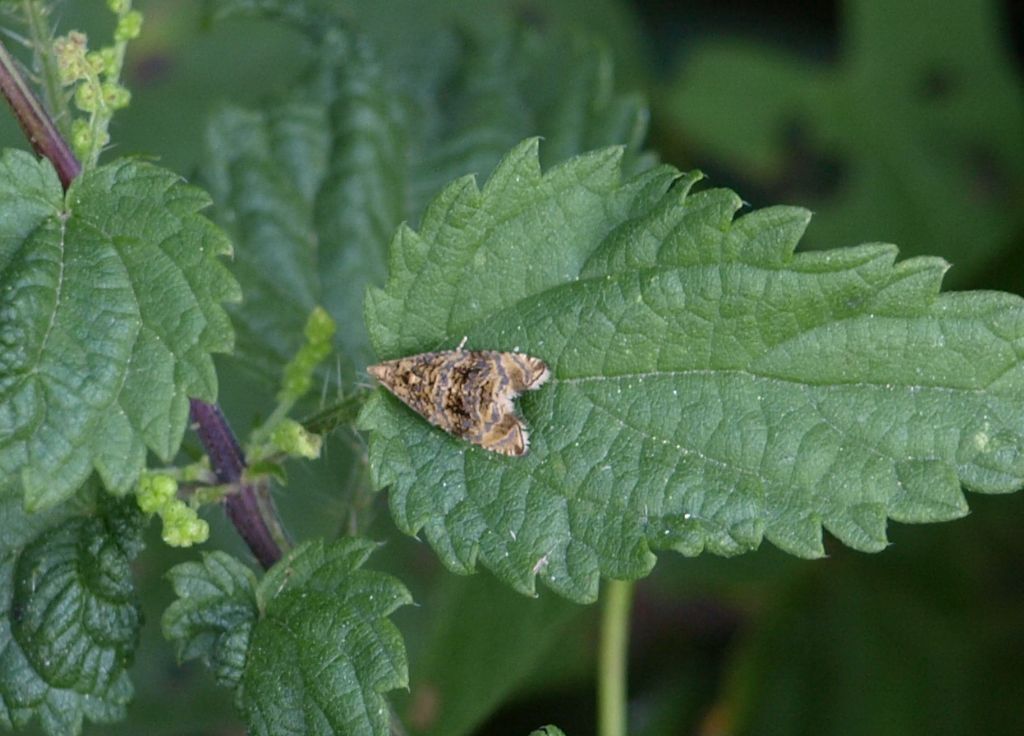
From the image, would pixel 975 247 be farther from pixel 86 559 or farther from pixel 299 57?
pixel 86 559

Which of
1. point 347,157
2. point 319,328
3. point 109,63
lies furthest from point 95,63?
point 347,157

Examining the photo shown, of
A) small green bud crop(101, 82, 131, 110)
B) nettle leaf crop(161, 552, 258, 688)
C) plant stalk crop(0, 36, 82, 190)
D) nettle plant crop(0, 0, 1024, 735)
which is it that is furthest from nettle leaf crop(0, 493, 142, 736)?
small green bud crop(101, 82, 131, 110)

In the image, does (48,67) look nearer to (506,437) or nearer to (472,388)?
(472,388)

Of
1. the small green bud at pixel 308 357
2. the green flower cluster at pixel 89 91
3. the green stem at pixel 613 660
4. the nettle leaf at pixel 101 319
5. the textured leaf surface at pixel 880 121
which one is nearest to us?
the nettle leaf at pixel 101 319

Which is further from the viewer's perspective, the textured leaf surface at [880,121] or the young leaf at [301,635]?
the textured leaf surface at [880,121]

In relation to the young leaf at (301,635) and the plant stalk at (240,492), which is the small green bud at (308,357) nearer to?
the plant stalk at (240,492)

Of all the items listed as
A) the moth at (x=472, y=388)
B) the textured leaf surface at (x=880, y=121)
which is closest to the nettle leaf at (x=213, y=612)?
the moth at (x=472, y=388)

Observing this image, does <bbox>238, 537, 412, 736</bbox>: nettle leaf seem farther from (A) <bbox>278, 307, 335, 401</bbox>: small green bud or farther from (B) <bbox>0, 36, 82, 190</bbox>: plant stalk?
(B) <bbox>0, 36, 82, 190</bbox>: plant stalk
